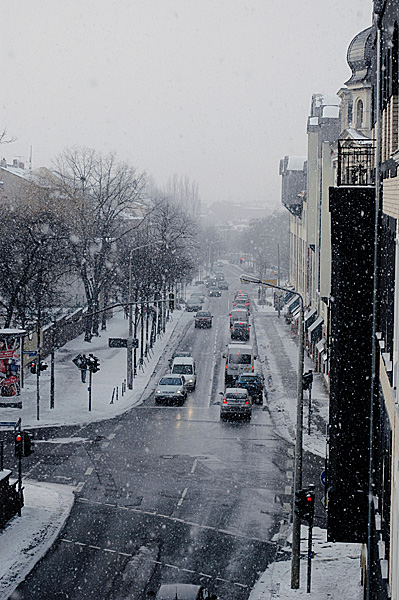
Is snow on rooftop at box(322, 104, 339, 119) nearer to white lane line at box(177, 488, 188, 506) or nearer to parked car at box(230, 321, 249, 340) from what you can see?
parked car at box(230, 321, 249, 340)

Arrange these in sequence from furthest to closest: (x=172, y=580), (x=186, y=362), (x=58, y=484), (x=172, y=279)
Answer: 1. (x=172, y=279)
2. (x=186, y=362)
3. (x=58, y=484)
4. (x=172, y=580)

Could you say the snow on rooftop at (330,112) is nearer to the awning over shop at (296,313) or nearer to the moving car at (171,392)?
the awning over shop at (296,313)

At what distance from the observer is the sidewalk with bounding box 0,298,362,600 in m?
16.7

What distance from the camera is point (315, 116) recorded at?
54406 millimetres

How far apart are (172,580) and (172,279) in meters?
48.7

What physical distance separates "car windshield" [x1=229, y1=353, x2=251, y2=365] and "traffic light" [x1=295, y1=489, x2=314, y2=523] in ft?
80.6

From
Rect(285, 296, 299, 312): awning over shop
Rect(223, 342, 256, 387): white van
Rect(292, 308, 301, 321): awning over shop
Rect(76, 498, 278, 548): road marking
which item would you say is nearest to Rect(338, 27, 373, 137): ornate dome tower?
Rect(223, 342, 256, 387): white van

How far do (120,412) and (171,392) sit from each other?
282cm

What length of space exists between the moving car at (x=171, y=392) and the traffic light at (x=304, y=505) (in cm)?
1946

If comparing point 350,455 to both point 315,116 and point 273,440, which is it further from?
point 315,116

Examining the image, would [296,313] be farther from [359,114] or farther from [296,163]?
[359,114]

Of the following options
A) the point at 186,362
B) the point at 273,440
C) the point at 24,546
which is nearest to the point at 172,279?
the point at 186,362

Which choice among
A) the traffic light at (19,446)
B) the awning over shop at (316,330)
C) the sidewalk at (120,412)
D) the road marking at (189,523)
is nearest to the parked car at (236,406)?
the sidewalk at (120,412)

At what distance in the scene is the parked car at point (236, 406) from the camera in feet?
106
